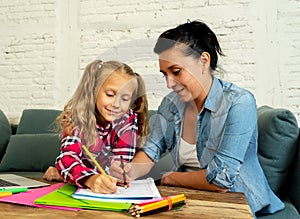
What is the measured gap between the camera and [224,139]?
3.50 ft

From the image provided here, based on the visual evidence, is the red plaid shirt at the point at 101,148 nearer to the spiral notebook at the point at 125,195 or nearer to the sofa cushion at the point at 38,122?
the spiral notebook at the point at 125,195

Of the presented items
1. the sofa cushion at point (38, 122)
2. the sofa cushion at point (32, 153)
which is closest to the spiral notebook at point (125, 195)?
the sofa cushion at point (32, 153)

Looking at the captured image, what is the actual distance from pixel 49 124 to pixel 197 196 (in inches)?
61.6

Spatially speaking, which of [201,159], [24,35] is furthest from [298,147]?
[24,35]

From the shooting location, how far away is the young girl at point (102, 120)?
3.03 ft

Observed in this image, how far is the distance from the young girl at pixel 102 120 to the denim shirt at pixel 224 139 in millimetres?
139

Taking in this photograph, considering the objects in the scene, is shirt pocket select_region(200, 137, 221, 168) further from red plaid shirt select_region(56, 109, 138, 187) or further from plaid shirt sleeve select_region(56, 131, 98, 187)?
plaid shirt sleeve select_region(56, 131, 98, 187)

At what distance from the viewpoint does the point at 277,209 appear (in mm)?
1213

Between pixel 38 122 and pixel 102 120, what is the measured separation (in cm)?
140

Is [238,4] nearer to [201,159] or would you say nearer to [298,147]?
[298,147]

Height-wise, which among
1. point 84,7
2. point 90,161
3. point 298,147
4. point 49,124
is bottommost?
point 49,124

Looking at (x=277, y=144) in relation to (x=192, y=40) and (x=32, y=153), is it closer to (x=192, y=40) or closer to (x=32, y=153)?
(x=192, y=40)

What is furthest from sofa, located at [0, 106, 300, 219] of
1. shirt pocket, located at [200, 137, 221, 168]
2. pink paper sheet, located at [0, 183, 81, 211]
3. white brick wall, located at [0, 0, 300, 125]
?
white brick wall, located at [0, 0, 300, 125]

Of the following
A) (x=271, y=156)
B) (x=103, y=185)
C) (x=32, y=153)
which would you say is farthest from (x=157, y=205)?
(x=32, y=153)
